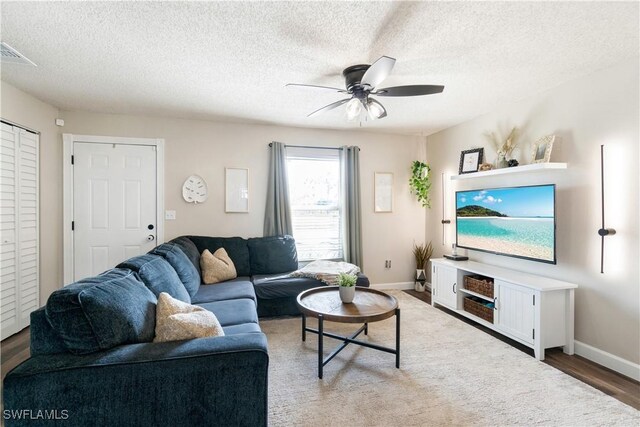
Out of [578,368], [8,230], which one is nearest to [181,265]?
[8,230]

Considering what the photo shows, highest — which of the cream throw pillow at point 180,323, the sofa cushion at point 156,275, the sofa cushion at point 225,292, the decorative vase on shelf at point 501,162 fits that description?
the decorative vase on shelf at point 501,162

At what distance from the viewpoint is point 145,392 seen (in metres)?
1.35

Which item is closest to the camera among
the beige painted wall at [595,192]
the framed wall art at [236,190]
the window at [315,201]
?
the beige painted wall at [595,192]

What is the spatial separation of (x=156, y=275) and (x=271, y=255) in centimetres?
196

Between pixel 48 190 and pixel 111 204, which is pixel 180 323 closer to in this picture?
pixel 111 204

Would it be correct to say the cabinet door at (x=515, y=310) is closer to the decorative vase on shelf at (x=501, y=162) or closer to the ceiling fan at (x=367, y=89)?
the decorative vase on shelf at (x=501, y=162)

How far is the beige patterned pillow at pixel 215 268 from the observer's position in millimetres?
3521

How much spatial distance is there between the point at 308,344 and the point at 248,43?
259 cm

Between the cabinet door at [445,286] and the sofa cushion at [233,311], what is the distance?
2419mm

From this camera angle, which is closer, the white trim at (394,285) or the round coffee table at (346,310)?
the round coffee table at (346,310)

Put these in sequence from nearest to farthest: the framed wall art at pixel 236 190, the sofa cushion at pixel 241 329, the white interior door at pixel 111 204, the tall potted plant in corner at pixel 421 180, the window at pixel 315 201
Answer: the sofa cushion at pixel 241 329, the white interior door at pixel 111 204, the framed wall art at pixel 236 190, the window at pixel 315 201, the tall potted plant in corner at pixel 421 180

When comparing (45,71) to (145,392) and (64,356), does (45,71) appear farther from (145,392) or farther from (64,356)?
(145,392)

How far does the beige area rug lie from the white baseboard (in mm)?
489

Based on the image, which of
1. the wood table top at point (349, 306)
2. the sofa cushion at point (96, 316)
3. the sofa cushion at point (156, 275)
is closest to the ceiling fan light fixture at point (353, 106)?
the wood table top at point (349, 306)
